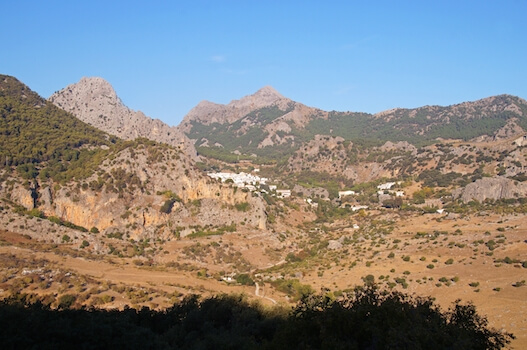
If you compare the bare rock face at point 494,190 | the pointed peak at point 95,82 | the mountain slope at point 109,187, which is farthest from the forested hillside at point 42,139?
the bare rock face at point 494,190

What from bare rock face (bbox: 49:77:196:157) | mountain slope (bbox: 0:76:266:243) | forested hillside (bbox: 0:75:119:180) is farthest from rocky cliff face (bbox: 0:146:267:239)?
bare rock face (bbox: 49:77:196:157)

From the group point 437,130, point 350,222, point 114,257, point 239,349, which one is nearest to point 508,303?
point 239,349

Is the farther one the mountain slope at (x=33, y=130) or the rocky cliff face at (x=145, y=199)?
the mountain slope at (x=33, y=130)

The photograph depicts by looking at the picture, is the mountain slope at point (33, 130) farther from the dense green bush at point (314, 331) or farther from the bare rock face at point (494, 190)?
the bare rock face at point (494, 190)

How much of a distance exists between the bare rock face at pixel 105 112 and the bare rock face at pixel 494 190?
7004 cm

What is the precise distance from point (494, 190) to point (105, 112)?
312 ft

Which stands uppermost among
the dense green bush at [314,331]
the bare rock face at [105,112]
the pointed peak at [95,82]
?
the pointed peak at [95,82]

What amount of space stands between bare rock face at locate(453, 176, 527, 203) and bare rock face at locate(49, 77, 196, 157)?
70040 millimetres

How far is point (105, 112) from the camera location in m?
112

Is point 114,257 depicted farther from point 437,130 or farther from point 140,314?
point 437,130

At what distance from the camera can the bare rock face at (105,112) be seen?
10851 cm

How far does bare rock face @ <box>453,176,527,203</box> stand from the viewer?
74062mm

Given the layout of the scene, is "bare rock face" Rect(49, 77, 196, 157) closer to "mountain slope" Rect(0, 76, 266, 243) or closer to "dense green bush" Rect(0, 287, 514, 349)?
"mountain slope" Rect(0, 76, 266, 243)

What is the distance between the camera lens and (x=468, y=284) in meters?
31.6
